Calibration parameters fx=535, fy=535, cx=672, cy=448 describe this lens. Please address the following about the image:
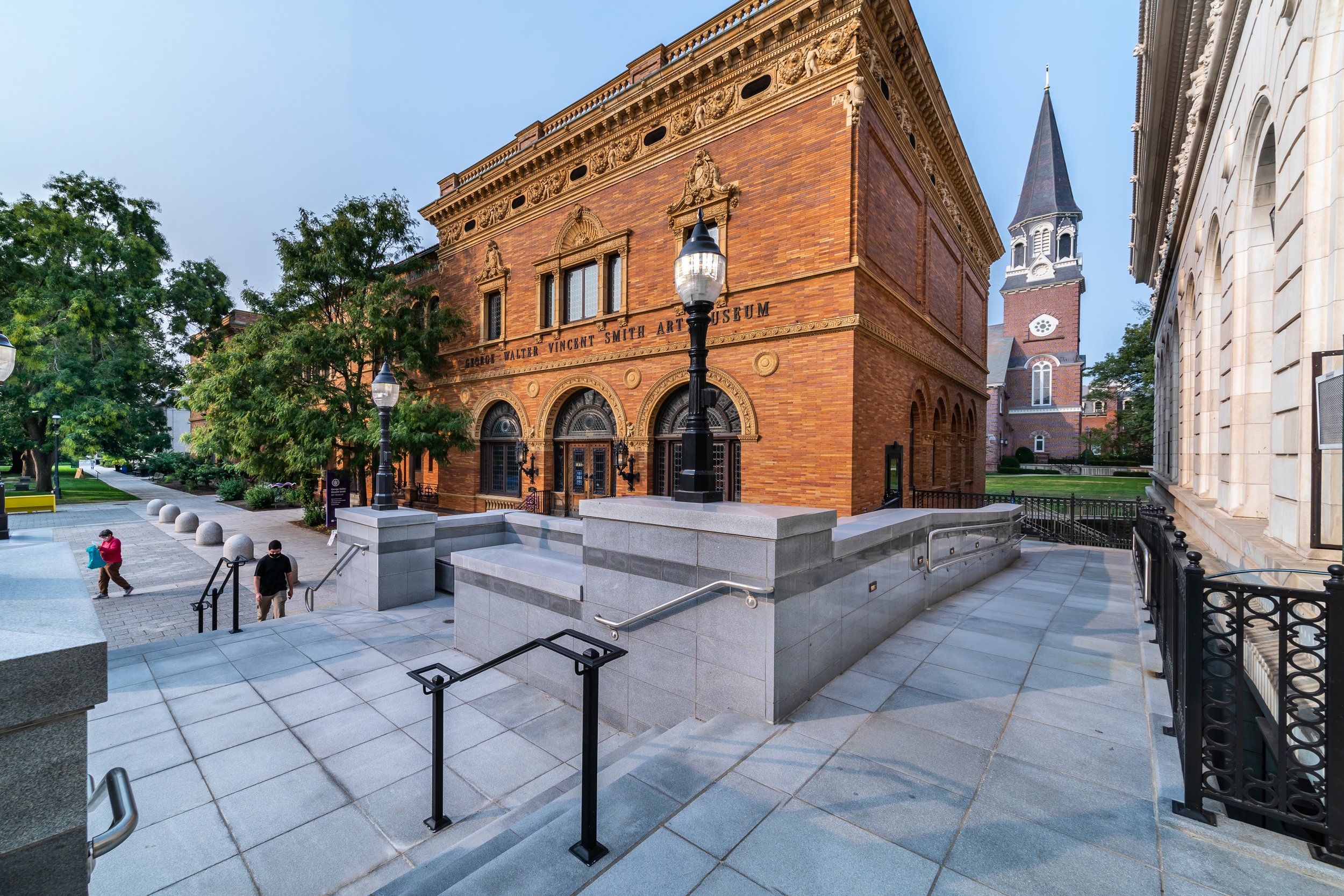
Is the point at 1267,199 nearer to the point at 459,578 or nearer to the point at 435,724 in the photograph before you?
the point at 435,724

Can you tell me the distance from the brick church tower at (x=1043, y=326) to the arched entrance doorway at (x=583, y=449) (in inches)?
2152

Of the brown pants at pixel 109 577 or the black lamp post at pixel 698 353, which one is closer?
the black lamp post at pixel 698 353

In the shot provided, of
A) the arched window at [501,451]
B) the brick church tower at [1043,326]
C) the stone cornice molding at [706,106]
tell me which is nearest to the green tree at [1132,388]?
the brick church tower at [1043,326]

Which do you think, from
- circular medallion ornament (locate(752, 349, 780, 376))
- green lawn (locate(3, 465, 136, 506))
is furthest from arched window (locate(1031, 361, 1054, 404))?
green lawn (locate(3, 465, 136, 506))

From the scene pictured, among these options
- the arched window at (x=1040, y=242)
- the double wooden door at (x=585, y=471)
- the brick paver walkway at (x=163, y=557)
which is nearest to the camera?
the brick paver walkway at (x=163, y=557)

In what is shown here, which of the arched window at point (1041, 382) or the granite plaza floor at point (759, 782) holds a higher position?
the arched window at point (1041, 382)

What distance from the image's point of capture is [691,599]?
4492mm

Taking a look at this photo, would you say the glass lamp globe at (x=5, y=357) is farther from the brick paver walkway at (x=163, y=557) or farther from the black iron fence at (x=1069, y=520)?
the black iron fence at (x=1069, y=520)

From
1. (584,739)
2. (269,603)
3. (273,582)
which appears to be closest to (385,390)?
(273,582)

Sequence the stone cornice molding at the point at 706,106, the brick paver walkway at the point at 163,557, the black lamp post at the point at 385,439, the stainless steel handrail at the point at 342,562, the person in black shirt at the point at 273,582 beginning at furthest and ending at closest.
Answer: the stone cornice molding at the point at 706,106, the black lamp post at the point at 385,439, the brick paver walkway at the point at 163,557, the stainless steel handrail at the point at 342,562, the person in black shirt at the point at 273,582

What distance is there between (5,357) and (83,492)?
3850 cm

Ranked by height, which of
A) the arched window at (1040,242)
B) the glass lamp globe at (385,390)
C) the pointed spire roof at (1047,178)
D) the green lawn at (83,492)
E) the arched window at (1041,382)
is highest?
the pointed spire roof at (1047,178)

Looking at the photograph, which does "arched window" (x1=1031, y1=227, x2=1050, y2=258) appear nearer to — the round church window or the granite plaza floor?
the round church window

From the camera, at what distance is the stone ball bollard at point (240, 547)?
13.7 m
